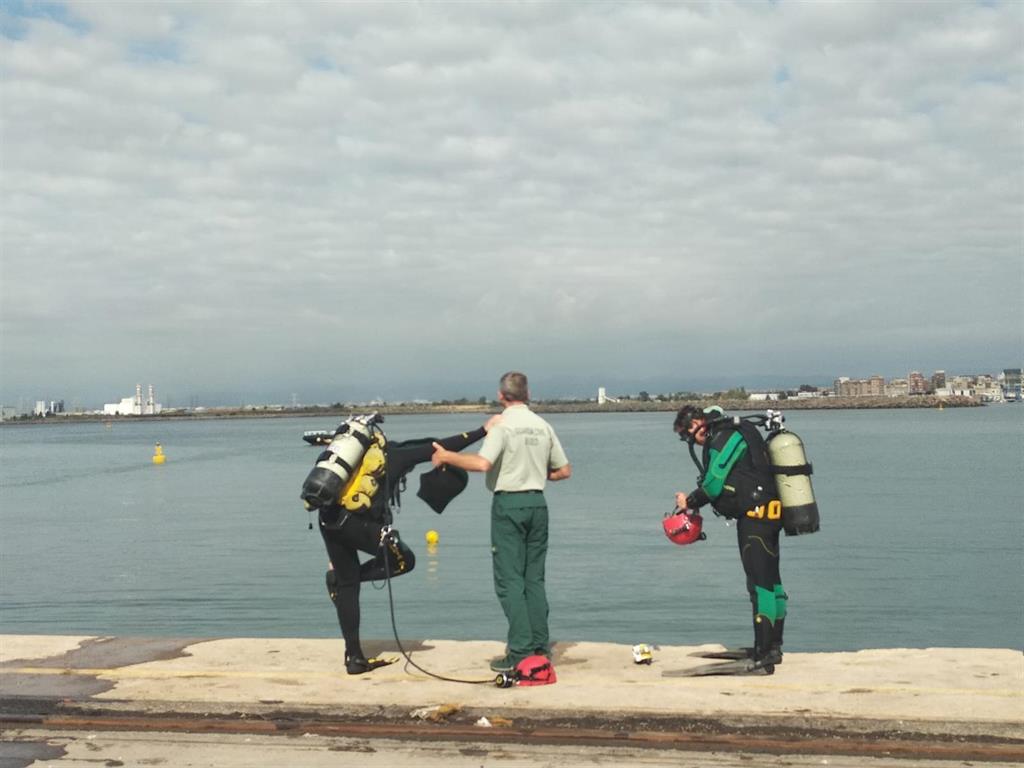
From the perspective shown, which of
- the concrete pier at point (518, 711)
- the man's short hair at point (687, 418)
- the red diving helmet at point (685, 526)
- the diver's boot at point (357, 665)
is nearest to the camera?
the concrete pier at point (518, 711)

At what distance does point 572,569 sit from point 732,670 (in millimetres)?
18062

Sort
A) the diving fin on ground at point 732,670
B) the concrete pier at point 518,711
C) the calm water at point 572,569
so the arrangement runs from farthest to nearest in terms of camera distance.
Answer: the calm water at point 572,569 → the diving fin on ground at point 732,670 → the concrete pier at point 518,711

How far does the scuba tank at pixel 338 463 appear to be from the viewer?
7.45 meters

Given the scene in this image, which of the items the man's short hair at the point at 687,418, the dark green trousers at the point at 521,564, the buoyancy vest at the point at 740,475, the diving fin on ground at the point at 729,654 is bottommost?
the diving fin on ground at the point at 729,654

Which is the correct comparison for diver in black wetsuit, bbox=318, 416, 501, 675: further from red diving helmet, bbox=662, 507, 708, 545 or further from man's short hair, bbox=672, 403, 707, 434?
red diving helmet, bbox=662, 507, 708, 545

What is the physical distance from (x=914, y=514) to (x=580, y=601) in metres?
20.6

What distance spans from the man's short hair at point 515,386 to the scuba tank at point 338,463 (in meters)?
0.95

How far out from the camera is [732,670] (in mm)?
7703

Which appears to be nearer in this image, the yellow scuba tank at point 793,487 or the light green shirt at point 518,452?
the light green shirt at point 518,452

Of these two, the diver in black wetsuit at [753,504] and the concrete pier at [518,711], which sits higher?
the diver in black wetsuit at [753,504]

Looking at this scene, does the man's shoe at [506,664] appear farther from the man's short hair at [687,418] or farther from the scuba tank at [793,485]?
the scuba tank at [793,485]

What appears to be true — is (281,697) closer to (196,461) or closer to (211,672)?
(211,672)

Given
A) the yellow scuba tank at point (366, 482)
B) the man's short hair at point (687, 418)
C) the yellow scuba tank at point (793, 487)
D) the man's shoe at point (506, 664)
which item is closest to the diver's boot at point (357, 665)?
the man's shoe at point (506, 664)

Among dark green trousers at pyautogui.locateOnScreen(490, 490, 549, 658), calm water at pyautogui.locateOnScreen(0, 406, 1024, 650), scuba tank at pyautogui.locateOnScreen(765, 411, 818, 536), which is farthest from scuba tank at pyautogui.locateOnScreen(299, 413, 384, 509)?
calm water at pyautogui.locateOnScreen(0, 406, 1024, 650)
